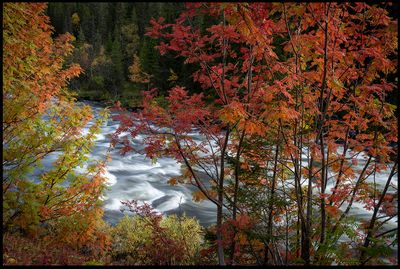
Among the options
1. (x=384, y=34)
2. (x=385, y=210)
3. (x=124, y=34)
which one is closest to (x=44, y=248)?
(x=385, y=210)

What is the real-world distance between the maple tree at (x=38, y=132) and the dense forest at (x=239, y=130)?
0.03 meters

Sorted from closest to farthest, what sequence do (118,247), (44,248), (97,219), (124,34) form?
(44,248)
(97,219)
(118,247)
(124,34)

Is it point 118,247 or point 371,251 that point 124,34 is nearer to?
point 118,247

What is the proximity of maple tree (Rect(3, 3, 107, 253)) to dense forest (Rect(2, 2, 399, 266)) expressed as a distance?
0.03 metres

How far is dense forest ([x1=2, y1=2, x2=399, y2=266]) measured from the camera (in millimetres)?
3896

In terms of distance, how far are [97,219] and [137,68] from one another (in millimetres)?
39632

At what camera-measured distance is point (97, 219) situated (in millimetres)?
5828

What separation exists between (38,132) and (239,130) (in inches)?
140

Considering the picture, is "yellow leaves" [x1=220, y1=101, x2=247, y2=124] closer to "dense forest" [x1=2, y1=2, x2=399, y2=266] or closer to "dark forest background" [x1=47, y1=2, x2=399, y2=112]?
"dense forest" [x1=2, y1=2, x2=399, y2=266]

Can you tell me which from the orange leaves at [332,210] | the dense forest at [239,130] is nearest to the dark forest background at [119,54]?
the dense forest at [239,130]

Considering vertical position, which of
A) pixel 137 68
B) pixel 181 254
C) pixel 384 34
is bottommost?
pixel 181 254

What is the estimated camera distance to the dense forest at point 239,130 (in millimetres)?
3896

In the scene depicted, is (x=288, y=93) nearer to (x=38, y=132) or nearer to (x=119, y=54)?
(x=38, y=132)

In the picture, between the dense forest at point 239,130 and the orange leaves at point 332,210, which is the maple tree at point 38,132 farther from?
the orange leaves at point 332,210
